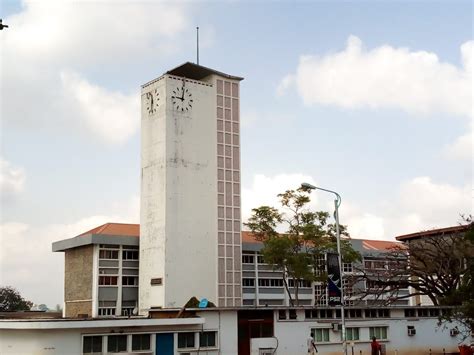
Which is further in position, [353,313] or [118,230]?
[118,230]

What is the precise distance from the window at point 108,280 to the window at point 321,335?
31.5 m

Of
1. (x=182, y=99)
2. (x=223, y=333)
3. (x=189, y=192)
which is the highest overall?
(x=182, y=99)

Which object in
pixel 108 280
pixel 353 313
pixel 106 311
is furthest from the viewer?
pixel 108 280

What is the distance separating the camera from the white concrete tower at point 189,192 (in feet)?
213

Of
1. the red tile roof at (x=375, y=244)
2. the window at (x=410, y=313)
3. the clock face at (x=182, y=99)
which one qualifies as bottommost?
the window at (x=410, y=313)

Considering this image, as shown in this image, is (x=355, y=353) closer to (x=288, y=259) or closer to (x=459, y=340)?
(x=459, y=340)

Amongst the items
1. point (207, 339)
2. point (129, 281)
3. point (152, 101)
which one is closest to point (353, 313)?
point (207, 339)

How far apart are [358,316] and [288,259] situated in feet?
50.2

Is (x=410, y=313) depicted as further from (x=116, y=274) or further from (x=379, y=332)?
(x=116, y=274)

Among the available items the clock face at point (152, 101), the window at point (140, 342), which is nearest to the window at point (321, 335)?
the window at point (140, 342)

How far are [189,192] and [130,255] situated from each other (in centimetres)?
1029

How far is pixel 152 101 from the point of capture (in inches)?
2702

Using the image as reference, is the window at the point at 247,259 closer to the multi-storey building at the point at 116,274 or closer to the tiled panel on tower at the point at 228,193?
the multi-storey building at the point at 116,274

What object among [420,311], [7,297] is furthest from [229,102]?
[7,297]
